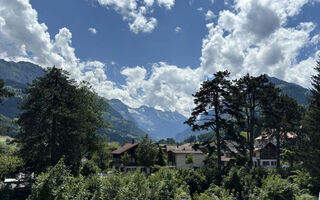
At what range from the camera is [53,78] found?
109 ft

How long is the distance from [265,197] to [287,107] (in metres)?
30.2

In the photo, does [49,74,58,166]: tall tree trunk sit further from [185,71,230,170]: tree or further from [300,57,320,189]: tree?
[300,57,320,189]: tree

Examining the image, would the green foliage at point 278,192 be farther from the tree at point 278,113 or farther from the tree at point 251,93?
the tree at point 278,113

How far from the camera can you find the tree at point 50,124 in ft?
97.8

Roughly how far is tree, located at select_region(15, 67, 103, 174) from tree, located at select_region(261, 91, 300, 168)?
27119 millimetres

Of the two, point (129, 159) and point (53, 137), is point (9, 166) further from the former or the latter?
point (129, 159)

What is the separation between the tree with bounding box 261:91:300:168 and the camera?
120 ft

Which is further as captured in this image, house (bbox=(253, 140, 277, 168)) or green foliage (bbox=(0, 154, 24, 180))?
house (bbox=(253, 140, 277, 168))

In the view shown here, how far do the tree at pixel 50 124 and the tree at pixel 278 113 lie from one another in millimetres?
27119

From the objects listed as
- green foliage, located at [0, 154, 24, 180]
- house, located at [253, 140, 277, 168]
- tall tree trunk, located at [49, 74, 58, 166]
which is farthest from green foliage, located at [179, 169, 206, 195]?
house, located at [253, 140, 277, 168]

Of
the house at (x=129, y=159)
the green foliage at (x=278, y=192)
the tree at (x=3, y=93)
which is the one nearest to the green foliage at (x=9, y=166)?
the tree at (x=3, y=93)

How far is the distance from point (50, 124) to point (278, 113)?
33613 millimetres

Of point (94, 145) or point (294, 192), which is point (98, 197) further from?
point (94, 145)

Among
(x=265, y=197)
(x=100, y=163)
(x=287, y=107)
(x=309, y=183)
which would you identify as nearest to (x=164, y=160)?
(x=100, y=163)
